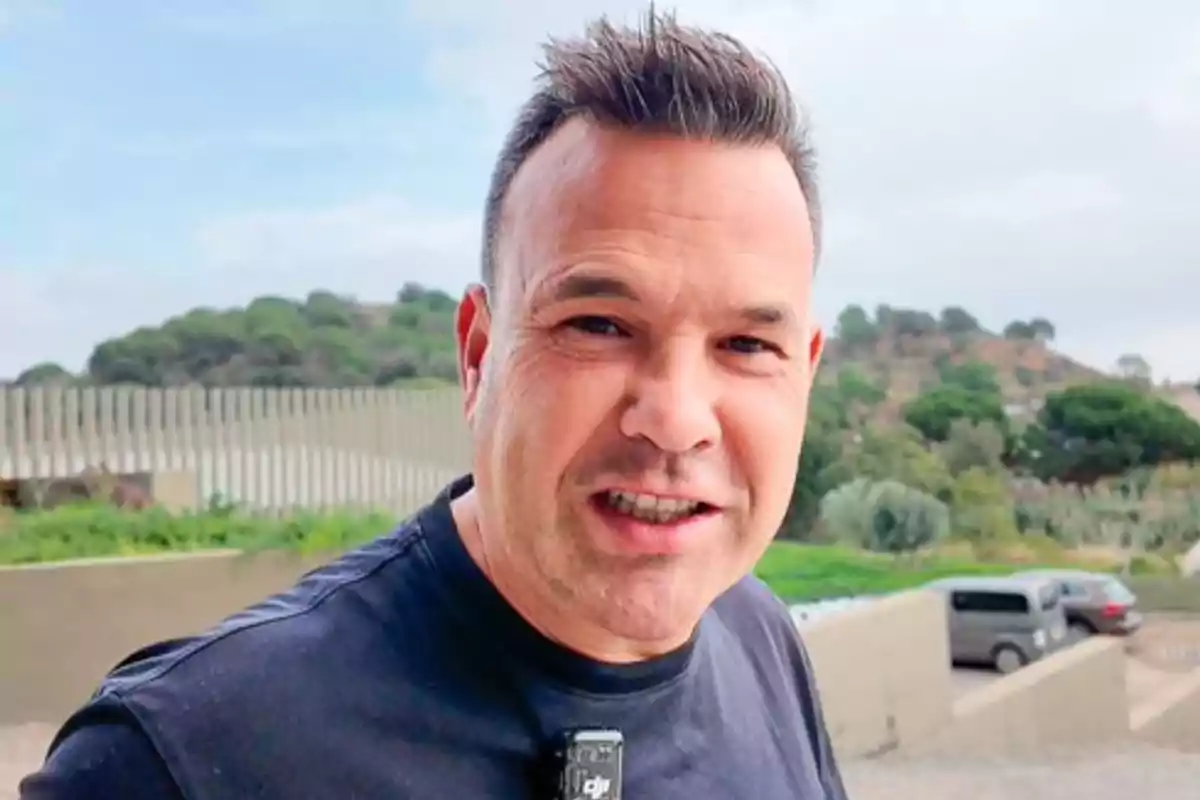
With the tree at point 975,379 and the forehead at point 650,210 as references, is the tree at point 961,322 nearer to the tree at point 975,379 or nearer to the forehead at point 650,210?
the tree at point 975,379

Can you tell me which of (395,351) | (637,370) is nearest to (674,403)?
(637,370)

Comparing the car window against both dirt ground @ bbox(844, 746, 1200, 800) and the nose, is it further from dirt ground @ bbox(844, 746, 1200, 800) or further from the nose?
the nose

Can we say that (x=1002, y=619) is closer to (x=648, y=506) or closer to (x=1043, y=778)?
(x=1043, y=778)

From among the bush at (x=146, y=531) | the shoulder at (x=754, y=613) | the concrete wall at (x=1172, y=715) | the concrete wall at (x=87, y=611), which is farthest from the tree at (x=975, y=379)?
the shoulder at (x=754, y=613)

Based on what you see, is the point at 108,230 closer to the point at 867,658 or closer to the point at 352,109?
the point at 352,109

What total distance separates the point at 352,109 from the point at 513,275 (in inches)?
61.9

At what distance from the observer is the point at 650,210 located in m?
0.67

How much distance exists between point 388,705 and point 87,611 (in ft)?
5.25

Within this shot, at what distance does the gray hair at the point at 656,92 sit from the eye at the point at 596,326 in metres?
0.07

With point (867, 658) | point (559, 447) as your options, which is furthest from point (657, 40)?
point (867, 658)

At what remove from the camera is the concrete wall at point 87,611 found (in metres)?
2.08

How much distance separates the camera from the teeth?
0.67 meters

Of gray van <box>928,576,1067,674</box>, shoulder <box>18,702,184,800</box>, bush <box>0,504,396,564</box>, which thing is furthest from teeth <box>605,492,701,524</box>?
gray van <box>928,576,1067,674</box>

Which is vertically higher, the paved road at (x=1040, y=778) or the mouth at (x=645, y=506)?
the mouth at (x=645, y=506)
